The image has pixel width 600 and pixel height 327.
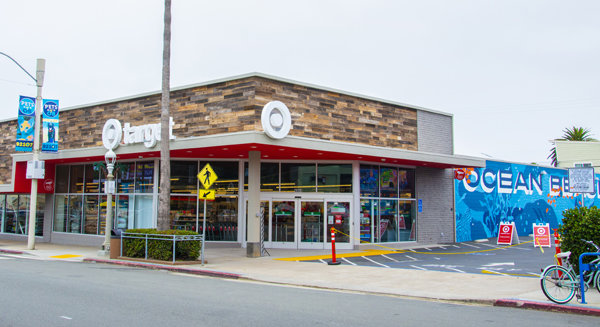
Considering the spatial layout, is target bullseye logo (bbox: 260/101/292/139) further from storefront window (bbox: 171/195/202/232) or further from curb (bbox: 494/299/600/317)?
curb (bbox: 494/299/600/317)

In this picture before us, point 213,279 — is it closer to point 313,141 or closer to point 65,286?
point 65,286

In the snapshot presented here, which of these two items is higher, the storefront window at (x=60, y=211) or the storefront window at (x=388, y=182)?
the storefront window at (x=388, y=182)

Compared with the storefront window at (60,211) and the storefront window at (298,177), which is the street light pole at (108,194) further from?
the storefront window at (60,211)

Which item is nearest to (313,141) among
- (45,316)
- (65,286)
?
(65,286)

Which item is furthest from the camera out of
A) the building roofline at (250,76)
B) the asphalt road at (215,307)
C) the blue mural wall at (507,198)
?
the blue mural wall at (507,198)

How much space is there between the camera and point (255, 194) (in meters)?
18.3

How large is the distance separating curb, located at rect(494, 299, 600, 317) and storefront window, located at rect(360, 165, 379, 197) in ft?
40.4

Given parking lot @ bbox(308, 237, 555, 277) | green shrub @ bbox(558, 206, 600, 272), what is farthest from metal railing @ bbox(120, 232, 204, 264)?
green shrub @ bbox(558, 206, 600, 272)

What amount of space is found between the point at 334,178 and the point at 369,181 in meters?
1.81

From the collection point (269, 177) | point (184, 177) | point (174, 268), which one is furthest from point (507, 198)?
point (174, 268)

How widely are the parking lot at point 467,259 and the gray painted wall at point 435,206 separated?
1.27 metres

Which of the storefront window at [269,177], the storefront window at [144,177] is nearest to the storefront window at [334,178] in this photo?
the storefront window at [269,177]

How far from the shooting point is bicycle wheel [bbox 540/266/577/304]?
9.54 metres

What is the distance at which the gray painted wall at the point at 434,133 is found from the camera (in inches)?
926
